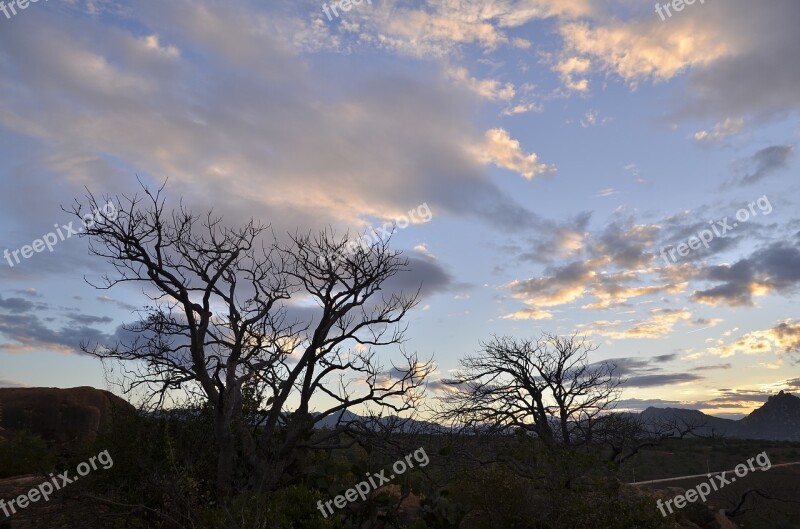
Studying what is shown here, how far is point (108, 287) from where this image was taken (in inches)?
567

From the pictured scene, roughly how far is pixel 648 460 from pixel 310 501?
1749 inches

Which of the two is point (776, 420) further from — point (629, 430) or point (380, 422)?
point (380, 422)

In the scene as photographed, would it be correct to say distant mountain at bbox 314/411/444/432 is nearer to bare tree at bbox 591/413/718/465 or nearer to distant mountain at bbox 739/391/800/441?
bare tree at bbox 591/413/718/465

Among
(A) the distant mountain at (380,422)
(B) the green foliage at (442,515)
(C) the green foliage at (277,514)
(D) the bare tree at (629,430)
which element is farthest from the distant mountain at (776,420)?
(C) the green foliage at (277,514)

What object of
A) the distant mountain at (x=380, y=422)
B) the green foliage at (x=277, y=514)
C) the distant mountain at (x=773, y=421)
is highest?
the distant mountain at (x=380, y=422)

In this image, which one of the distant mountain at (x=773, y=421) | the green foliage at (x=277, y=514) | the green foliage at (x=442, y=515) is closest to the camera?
the green foliage at (x=277, y=514)

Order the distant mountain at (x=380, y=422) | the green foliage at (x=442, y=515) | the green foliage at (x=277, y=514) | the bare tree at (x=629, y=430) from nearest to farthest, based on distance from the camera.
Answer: the green foliage at (x=277, y=514), the green foliage at (x=442, y=515), the distant mountain at (x=380, y=422), the bare tree at (x=629, y=430)

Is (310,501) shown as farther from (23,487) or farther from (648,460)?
(648,460)

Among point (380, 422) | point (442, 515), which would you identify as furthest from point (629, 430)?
point (442, 515)

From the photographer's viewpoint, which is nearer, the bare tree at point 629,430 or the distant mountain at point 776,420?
the bare tree at point 629,430

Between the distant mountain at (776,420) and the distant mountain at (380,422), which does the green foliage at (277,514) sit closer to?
the distant mountain at (380,422)

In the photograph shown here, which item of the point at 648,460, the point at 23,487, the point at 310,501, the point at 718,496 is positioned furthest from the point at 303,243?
the point at 648,460

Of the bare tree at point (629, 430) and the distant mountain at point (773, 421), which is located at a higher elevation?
the bare tree at point (629, 430)

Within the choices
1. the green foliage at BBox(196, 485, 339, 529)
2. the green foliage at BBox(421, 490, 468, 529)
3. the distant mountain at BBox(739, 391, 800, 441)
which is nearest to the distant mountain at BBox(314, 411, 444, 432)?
the green foliage at BBox(421, 490, 468, 529)
